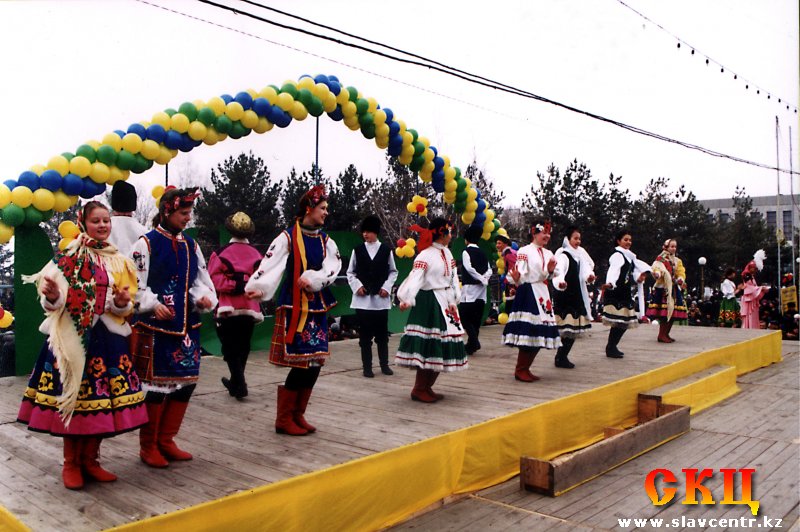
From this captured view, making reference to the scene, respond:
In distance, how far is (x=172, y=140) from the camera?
6312 millimetres

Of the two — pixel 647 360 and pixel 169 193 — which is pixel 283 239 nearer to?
pixel 169 193

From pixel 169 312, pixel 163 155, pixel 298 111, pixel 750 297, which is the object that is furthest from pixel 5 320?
pixel 750 297

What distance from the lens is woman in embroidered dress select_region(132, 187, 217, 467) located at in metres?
3.62

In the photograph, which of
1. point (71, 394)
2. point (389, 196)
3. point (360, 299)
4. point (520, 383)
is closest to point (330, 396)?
point (360, 299)

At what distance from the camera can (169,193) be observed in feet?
12.4

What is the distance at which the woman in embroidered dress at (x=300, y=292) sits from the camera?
13.5 feet

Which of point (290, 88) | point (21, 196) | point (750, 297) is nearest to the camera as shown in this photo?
point (21, 196)

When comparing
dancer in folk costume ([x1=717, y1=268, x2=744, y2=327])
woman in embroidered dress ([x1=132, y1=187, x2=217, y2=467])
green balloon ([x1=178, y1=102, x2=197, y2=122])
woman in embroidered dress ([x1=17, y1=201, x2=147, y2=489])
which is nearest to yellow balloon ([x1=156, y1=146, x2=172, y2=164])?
green balloon ([x1=178, y1=102, x2=197, y2=122])

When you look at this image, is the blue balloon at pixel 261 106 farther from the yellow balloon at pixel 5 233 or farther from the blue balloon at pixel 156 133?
the yellow balloon at pixel 5 233

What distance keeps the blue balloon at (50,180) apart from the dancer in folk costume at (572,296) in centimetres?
508

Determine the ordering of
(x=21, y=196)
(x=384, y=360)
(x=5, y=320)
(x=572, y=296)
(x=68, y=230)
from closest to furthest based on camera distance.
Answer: (x=5, y=320) < (x=21, y=196) < (x=68, y=230) < (x=384, y=360) < (x=572, y=296)

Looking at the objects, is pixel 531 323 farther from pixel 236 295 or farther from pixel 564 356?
pixel 236 295

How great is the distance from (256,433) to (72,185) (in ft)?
9.78

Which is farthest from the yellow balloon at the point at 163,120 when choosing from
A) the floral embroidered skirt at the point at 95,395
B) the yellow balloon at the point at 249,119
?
the floral embroidered skirt at the point at 95,395
